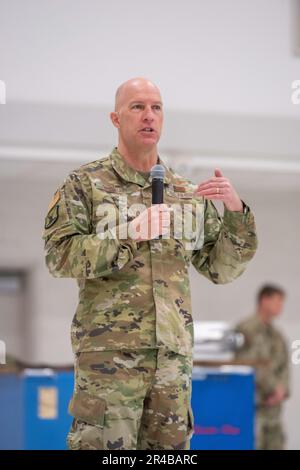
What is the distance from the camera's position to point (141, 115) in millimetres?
2197

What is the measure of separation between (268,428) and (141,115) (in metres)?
4.36

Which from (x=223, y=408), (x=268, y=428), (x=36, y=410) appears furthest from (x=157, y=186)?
(x=268, y=428)

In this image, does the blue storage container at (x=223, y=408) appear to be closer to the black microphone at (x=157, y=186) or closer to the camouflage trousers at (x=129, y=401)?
the camouflage trousers at (x=129, y=401)

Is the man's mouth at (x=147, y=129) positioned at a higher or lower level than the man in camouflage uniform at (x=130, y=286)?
higher

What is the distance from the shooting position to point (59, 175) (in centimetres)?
678

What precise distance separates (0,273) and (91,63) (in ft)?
10.4

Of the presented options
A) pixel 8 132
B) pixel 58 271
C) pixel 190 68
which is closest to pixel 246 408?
pixel 190 68

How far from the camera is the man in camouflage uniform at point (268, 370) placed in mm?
6094

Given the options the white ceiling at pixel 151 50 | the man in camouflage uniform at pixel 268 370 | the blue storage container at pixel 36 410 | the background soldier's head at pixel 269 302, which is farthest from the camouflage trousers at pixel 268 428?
the blue storage container at pixel 36 410

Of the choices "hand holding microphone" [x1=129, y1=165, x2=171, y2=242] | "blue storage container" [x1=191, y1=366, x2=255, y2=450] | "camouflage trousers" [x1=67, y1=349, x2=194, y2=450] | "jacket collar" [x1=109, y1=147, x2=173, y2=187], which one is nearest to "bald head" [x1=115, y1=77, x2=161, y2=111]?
"jacket collar" [x1=109, y1=147, x2=173, y2=187]

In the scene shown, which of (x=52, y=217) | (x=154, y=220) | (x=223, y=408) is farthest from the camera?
(x=223, y=408)

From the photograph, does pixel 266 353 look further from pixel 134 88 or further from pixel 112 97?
pixel 134 88

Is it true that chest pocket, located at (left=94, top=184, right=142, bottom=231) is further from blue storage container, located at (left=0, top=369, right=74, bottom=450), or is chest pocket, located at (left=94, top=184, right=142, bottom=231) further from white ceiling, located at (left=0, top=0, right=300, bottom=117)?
white ceiling, located at (left=0, top=0, right=300, bottom=117)

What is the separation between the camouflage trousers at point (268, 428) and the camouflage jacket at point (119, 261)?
4.08 m
